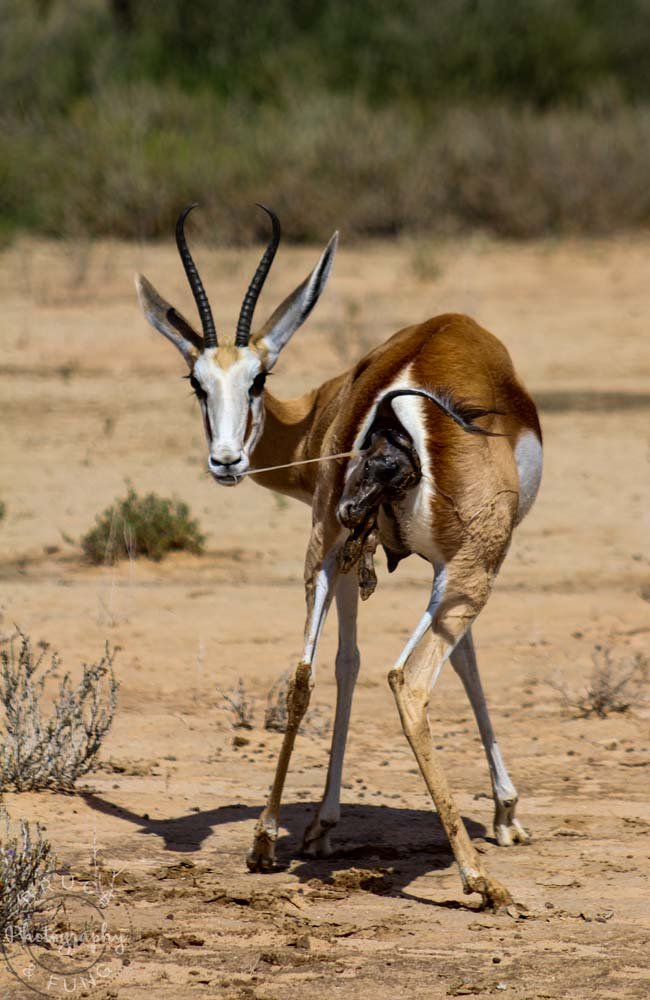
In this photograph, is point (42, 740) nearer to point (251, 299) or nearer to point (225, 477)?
point (225, 477)

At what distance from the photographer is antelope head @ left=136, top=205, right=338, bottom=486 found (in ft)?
19.2

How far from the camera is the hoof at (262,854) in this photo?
18.3 feet

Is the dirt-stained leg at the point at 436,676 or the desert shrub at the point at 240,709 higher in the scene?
the dirt-stained leg at the point at 436,676

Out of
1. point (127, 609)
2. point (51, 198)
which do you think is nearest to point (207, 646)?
point (127, 609)

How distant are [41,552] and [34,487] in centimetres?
169

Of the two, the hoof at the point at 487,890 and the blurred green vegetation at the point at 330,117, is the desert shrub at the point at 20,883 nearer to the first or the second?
the hoof at the point at 487,890

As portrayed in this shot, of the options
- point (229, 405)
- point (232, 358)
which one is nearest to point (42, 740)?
point (229, 405)

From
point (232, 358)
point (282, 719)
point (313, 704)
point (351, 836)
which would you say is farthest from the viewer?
point (313, 704)

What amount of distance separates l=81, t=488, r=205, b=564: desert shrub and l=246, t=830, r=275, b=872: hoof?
466 centimetres

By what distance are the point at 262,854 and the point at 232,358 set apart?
1.80m

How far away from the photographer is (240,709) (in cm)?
749

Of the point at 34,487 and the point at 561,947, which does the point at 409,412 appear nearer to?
the point at 561,947

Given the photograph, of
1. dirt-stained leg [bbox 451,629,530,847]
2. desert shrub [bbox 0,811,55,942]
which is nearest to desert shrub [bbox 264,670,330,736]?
dirt-stained leg [bbox 451,629,530,847]

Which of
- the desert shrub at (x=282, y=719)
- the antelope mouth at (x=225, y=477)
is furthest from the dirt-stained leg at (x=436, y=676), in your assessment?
the desert shrub at (x=282, y=719)
